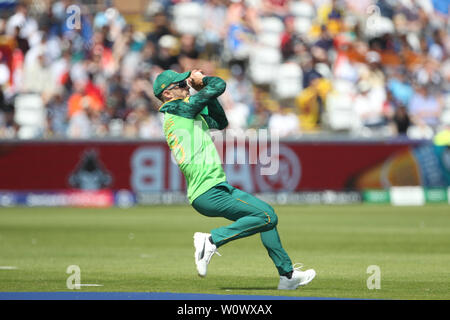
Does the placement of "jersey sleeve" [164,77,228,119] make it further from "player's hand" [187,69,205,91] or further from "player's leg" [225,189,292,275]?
"player's leg" [225,189,292,275]

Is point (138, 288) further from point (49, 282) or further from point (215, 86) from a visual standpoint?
point (215, 86)

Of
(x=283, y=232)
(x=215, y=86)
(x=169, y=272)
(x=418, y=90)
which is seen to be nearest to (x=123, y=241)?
(x=283, y=232)

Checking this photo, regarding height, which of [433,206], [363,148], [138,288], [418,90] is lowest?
[138,288]

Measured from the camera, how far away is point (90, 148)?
21938 millimetres

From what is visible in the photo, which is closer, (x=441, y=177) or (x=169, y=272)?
(x=169, y=272)

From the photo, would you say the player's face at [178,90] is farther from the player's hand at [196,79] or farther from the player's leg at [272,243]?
the player's leg at [272,243]

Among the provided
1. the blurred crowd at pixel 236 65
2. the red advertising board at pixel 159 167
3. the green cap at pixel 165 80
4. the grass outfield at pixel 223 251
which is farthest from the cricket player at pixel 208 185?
the blurred crowd at pixel 236 65

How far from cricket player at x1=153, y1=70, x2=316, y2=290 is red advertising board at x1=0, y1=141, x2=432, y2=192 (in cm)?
1264

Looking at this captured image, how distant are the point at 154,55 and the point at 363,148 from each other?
565 centimetres

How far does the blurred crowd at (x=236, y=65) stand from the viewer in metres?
23.0

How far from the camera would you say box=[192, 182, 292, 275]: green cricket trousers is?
29.1 feet

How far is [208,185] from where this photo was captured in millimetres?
8961

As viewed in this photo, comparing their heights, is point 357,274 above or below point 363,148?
below

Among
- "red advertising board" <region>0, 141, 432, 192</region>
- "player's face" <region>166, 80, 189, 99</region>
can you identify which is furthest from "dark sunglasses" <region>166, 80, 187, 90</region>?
"red advertising board" <region>0, 141, 432, 192</region>
